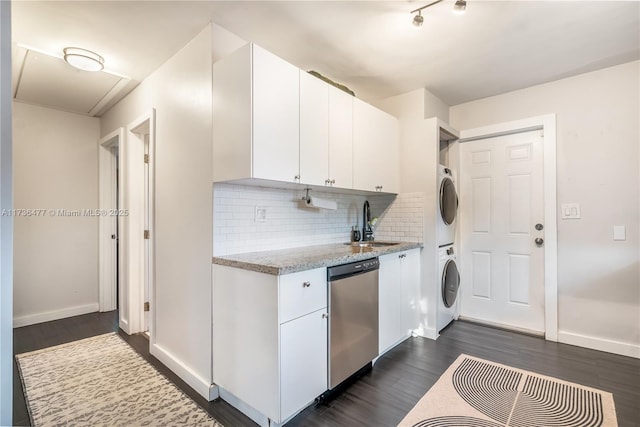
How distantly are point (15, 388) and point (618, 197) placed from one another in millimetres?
4870

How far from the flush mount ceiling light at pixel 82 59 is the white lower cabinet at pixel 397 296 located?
270cm

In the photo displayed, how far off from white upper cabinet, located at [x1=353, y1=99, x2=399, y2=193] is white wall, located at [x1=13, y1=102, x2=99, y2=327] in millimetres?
3294

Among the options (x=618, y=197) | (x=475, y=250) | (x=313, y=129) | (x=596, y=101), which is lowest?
(x=475, y=250)

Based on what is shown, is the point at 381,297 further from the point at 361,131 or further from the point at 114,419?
the point at 114,419

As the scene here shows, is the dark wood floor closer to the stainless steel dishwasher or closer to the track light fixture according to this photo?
the stainless steel dishwasher

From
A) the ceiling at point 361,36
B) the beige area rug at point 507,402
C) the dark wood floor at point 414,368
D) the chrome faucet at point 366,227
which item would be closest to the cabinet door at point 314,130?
the ceiling at point 361,36

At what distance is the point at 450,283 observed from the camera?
10.5 ft

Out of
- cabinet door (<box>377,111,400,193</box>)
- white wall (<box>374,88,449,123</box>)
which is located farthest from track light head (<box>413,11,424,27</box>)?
white wall (<box>374,88,449,123</box>)

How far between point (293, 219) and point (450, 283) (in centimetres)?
180

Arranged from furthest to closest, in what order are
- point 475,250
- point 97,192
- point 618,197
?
point 97,192
point 475,250
point 618,197

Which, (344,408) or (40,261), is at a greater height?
(40,261)

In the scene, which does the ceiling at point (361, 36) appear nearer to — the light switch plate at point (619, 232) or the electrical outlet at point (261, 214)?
the electrical outlet at point (261, 214)

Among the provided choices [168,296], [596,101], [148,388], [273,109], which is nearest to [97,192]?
[168,296]

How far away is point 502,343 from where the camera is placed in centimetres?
283
